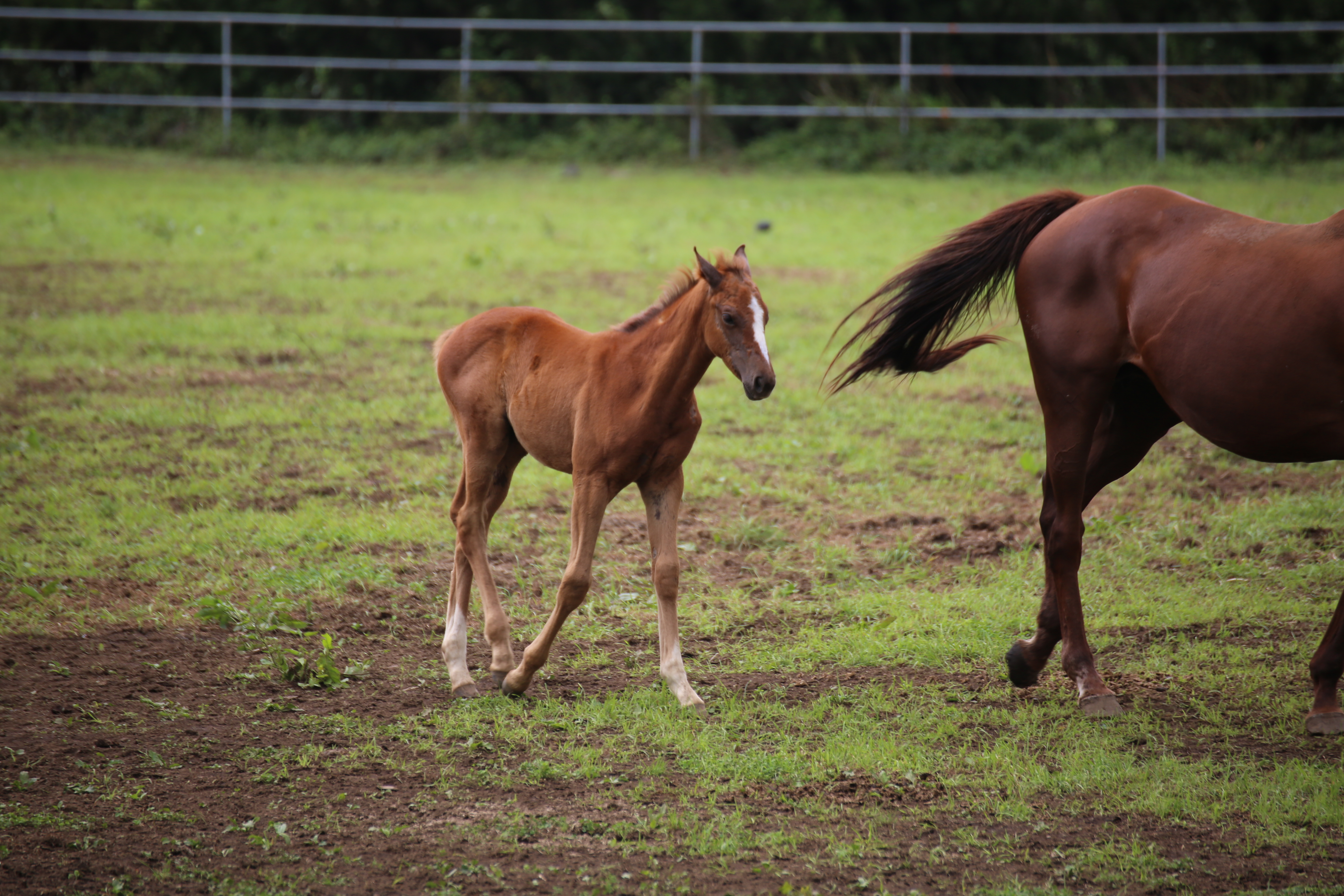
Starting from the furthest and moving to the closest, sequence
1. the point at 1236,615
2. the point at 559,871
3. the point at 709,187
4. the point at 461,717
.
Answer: the point at 709,187 → the point at 1236,615 → the point at 461,717 → the point at 559,871

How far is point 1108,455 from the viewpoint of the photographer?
5.13 meters

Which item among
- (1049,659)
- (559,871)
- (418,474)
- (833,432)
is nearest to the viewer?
(559,871)

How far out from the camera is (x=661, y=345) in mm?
4762

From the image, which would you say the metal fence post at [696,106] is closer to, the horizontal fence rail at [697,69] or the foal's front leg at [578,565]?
the horizontal fence rail at [697,69]

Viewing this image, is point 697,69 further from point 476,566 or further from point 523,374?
point 476,566

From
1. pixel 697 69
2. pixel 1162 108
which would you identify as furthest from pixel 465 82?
pixel 1162 108

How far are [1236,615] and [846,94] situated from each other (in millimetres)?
17657

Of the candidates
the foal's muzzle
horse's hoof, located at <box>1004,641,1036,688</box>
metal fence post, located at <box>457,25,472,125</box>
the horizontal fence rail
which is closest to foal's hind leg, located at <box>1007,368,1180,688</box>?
horse's hoof, located at <box>1004,641,1036,688</box>

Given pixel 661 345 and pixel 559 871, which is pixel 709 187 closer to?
pixel 661 345

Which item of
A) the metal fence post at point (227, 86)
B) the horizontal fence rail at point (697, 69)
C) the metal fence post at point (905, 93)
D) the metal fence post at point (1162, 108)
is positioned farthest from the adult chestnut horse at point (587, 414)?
the metal fence post at point (227, 86)

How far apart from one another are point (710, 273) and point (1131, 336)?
1712 millimetres

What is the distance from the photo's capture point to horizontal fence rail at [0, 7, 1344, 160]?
18297 mm

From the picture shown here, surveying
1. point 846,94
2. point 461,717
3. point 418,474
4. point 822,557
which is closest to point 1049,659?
point 822,557

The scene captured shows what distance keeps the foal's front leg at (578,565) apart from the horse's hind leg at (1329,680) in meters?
2.81
